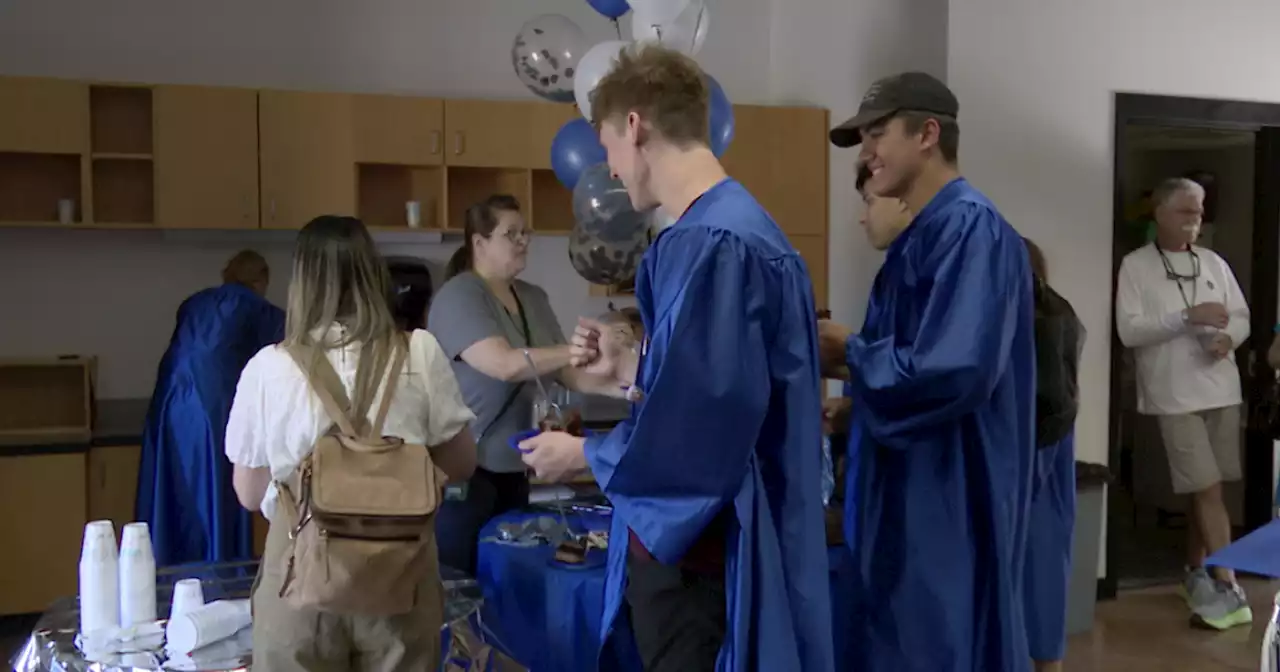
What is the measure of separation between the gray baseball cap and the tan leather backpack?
1074 millimetres

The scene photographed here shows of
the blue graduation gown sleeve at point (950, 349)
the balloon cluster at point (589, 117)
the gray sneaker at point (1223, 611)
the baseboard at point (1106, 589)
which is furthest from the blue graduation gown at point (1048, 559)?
the baseboard at point (1106, 589)

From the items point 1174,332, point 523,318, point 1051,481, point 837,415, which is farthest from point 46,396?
point 1174,332

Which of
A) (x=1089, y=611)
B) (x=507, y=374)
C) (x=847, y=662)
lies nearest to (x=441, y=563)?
(x=507, y=374)

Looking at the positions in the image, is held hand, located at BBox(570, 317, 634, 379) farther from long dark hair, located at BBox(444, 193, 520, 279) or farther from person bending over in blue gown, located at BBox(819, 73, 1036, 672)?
long dark hair, located at BBox(444, 193, 520, 279)

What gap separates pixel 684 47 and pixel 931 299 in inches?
69.1

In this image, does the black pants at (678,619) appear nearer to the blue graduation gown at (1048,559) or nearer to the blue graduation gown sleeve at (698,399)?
the blue graduation gown sleeve at (698,399)

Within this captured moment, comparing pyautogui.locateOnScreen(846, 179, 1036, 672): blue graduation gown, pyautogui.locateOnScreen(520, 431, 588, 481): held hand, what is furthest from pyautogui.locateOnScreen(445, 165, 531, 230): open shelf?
pyautogui.locateOnScreen(520, 431, 588, 481): held hand

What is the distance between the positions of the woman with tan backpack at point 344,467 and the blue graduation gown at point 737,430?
16.1 inches

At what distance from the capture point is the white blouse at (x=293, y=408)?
2.07 m

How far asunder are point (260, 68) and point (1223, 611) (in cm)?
473

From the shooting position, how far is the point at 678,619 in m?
1.79

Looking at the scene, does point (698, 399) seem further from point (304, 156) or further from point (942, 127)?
point (304, 156)

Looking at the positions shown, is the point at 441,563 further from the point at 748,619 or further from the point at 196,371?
the point at 196,371

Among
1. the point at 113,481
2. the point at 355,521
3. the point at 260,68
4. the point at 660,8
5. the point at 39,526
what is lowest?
the point at 39,526
